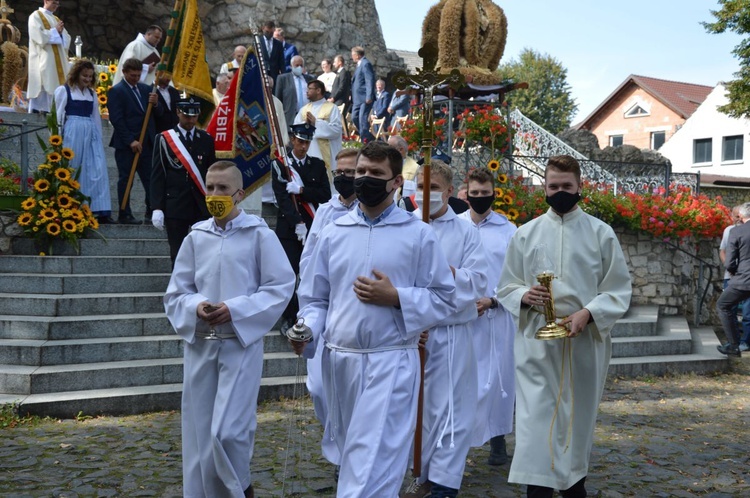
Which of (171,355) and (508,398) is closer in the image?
(508,398)

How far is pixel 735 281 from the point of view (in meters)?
12.4

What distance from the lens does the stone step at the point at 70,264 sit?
396 inches

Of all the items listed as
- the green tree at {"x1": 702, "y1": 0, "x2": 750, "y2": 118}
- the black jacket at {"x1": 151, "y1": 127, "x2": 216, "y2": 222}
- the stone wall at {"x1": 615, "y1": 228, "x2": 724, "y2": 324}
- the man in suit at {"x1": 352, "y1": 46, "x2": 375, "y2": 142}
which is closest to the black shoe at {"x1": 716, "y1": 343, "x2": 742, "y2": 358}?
the stone wall at {"x1": 615, "y1": 228, "x2": 724, "y2": 324}

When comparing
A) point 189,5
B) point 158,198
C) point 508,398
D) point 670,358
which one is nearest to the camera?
point 508,398

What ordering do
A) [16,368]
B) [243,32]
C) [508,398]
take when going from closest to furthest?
[508,398] < [16,368] < [243,32]

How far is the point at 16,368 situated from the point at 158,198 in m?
2.16

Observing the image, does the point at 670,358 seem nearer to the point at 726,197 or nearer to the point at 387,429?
the point at 387,429

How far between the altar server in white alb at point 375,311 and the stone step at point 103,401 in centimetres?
311

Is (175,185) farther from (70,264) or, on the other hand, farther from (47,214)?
(47,214)

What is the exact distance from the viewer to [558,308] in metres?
5.22

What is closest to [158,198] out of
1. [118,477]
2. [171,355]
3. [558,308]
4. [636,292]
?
[171,355]

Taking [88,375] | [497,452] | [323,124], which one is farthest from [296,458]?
[323,124]

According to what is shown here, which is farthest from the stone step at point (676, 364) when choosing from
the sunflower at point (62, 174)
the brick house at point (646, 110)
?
the brick house at point (646, 110)

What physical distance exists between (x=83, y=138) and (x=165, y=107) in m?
1.14
